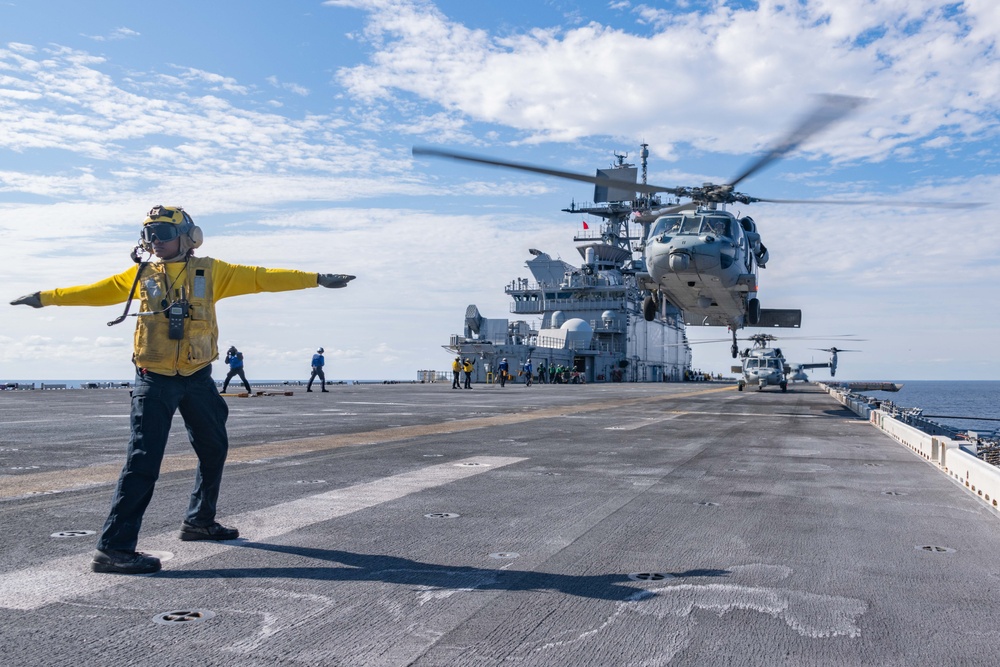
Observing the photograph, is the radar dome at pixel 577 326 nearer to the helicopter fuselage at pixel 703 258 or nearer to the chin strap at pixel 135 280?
the helicopter fuselage at pixel 703 258

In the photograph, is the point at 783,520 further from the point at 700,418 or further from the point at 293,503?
the point at 700,418

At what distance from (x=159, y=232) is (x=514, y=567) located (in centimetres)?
307

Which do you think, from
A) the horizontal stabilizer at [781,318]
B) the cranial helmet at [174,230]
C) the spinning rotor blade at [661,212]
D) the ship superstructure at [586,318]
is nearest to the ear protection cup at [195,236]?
the cranial helmet at [174,230]

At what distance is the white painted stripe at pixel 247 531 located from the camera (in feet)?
13.1

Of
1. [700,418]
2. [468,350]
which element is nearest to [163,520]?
[700,418]

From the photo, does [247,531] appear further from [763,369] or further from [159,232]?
[763,369]

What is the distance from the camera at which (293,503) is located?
21.8ft

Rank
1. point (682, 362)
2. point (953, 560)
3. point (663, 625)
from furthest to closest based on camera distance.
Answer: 1. point (682, 362)
2. point (953, 560)
3. point (663, 625)

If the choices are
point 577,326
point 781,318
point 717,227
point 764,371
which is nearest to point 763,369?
point 764,371

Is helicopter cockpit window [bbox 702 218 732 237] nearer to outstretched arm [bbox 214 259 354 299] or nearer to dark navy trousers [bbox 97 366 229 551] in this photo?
outstretched arm [bbox 214 259 354 299]

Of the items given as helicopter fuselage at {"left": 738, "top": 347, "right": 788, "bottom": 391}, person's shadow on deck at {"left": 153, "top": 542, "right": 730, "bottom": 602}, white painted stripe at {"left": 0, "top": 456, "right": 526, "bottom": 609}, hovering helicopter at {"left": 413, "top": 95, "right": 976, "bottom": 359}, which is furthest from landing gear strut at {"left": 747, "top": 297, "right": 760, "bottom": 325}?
person's shadow on deck at {"left": 153, "top": 542, "right": 730, "bottom": 602}

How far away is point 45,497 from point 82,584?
3.06m

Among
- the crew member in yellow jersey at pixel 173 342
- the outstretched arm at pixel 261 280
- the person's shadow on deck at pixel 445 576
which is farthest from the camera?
the outstretched arm at pixel 261 280

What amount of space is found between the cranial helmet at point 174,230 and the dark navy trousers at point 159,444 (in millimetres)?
837
